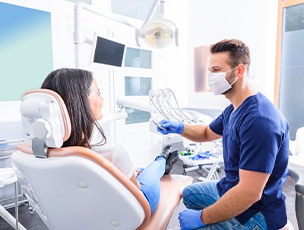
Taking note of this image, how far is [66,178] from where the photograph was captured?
2.33 ft

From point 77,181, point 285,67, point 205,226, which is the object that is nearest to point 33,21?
point 77,181

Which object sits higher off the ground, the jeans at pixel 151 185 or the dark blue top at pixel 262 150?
the dark blue top at pixel 262 150

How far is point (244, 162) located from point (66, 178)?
64cm

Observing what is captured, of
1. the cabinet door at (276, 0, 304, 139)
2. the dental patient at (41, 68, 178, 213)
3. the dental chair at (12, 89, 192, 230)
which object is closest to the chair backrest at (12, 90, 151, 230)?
the dental chair at (12, 89, 192, 230)

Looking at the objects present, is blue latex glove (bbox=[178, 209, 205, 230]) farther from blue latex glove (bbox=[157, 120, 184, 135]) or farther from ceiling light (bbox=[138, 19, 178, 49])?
ceiling light (bbox=[138, 19, 178, 49])

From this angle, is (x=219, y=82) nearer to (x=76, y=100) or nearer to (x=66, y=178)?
(x=76, y=100)

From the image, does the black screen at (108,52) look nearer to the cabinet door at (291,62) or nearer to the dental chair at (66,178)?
the dental chair at (66,178)

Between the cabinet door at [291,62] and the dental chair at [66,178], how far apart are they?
2.86 metres

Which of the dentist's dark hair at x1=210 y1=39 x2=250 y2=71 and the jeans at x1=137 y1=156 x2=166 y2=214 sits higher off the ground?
the dentist's dark hair at x1=210 y1=39 x2=250 y2=71

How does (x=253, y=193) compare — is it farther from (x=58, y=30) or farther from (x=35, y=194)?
(x=58, y=30)

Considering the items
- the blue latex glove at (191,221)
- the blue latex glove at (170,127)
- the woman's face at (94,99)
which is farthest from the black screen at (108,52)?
the blue latex glove at (191,221)

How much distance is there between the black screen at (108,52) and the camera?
1579mm

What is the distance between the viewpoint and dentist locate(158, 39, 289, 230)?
91 centimetres

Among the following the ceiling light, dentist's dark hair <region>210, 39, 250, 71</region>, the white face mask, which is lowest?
the white face mask
